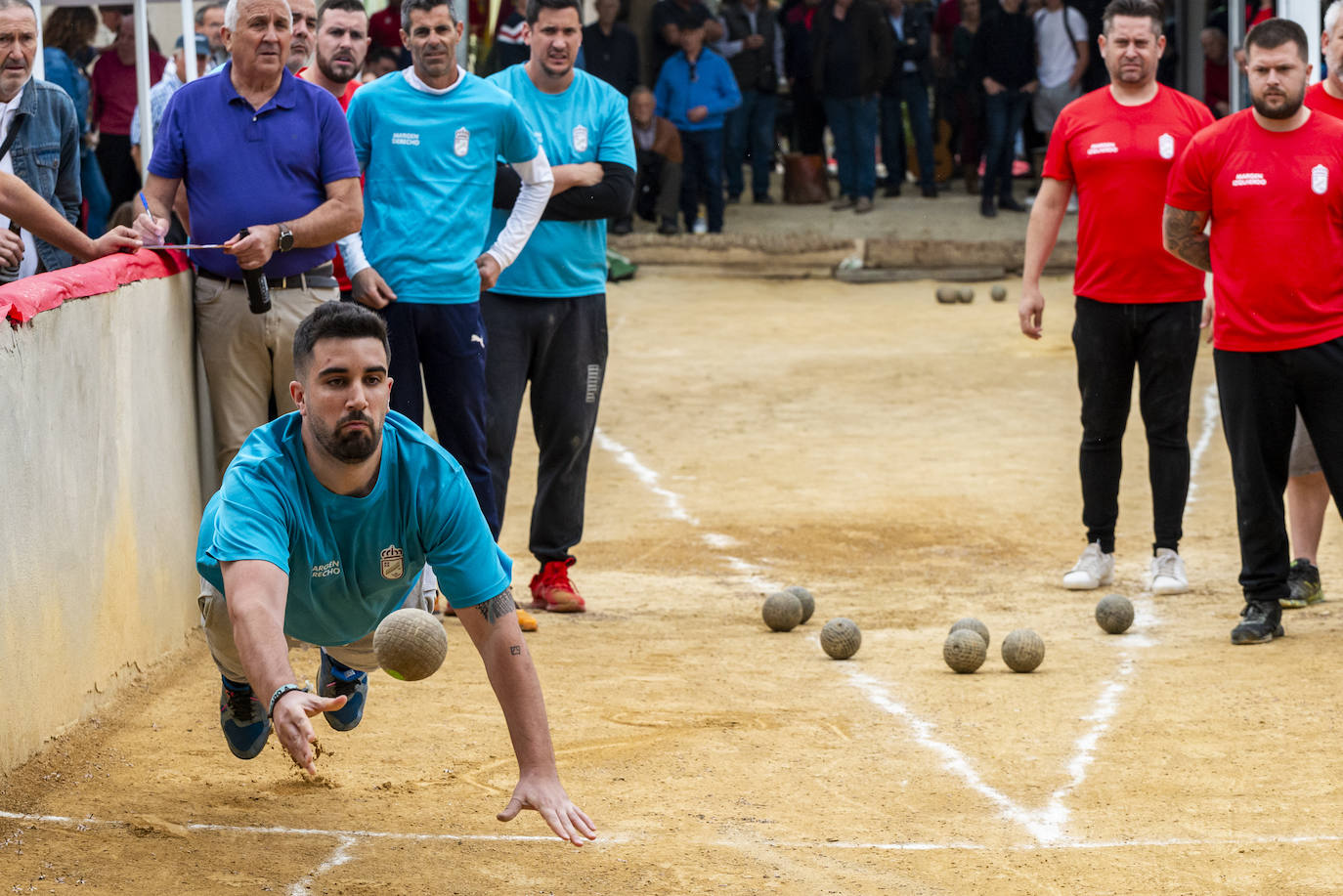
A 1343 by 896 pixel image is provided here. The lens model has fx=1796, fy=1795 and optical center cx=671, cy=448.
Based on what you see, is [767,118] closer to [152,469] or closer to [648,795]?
[152,469]

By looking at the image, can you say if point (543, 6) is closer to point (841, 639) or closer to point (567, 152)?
point (567, 152)

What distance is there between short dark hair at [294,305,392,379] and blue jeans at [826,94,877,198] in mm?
16396

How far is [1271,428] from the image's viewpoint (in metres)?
7.34

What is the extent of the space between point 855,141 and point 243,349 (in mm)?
14689

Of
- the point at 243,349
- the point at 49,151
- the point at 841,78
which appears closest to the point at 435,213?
the point at 243,349

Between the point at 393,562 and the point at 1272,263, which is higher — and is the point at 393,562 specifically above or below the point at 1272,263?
below

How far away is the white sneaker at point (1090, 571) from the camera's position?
28.4ft

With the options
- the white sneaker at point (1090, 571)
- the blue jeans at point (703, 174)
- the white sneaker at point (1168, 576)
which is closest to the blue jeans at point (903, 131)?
the blue jeans at point (703, 174)

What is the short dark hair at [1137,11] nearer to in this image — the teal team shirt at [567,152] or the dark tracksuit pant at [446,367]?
the teal team shirt at [567,152]

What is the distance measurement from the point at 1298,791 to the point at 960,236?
16.1 meters

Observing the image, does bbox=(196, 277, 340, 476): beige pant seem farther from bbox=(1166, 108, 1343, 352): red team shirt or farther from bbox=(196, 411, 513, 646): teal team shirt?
bbox=(1166, 108, 1343, 352): red team shirt

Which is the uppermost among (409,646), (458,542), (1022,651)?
(458,542)

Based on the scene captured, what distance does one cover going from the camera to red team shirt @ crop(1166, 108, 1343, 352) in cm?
712

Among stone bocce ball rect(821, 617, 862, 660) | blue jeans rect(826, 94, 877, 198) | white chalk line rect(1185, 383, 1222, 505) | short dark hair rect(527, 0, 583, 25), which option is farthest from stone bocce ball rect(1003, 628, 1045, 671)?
blue jeans rect(826, 94, 877, 198)
